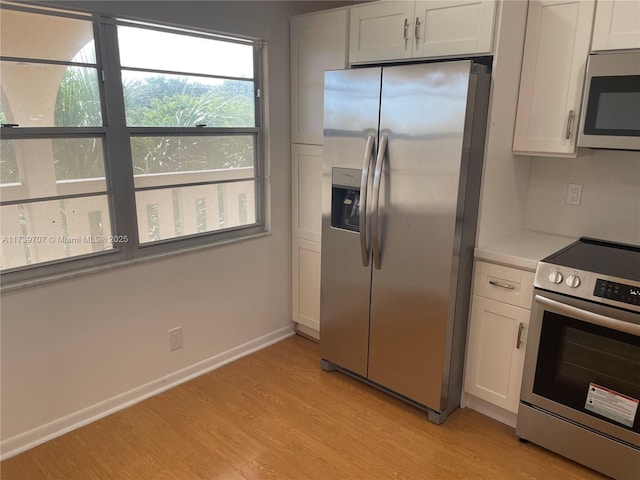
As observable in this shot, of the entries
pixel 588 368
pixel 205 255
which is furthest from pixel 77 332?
pixel 588 368

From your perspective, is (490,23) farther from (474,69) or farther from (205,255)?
(205,255)

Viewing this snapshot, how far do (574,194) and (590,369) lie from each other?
39.7 inches

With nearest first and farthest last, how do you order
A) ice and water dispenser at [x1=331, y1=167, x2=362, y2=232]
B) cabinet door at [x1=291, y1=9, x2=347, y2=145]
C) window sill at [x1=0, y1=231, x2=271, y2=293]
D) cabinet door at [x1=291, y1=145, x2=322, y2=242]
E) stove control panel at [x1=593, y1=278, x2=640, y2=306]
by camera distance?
stove control panel at [x1=593, y1=278, x2=640, y2=306] → window sill at [x1=0, y1=231, x2=271, y2=293] → ice and water dispenser at [x1=331, y1=167, x2=362, y2=232] → cabinet door at [x1=291, y1=9, x2=347, y2=145] → cabinet door at [x1=291, y1=145, x2=322, y2=242]

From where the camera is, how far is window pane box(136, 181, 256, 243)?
2.50m

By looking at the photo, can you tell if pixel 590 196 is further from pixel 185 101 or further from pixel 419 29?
pixel 185 101

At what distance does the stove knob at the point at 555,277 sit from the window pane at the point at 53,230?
2146 mm

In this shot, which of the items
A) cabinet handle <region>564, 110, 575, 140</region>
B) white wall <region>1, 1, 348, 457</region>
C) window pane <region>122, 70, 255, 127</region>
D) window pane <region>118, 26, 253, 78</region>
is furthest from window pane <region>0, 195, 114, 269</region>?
cabinet handle <region>564, 110, 575, 140</region>

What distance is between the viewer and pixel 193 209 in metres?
2.71

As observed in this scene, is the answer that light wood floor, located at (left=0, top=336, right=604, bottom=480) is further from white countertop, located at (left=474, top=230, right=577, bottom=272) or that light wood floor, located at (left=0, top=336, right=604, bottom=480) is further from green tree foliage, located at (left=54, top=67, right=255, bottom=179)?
green tree foliage, located at (left=54, top=67, right=255, bottom=179)

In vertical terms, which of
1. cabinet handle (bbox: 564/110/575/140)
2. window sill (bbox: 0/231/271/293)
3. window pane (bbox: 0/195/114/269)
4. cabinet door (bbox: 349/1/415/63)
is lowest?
window sill (bbox: 0/231/271/293)

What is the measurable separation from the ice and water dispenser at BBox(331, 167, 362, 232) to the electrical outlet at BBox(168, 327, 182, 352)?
1.11m

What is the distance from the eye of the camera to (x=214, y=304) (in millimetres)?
2854

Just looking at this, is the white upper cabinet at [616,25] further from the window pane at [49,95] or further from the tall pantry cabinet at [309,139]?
the window pane at [49,95]

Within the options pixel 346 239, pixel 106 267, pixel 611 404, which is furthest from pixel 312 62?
pixel 611 404
